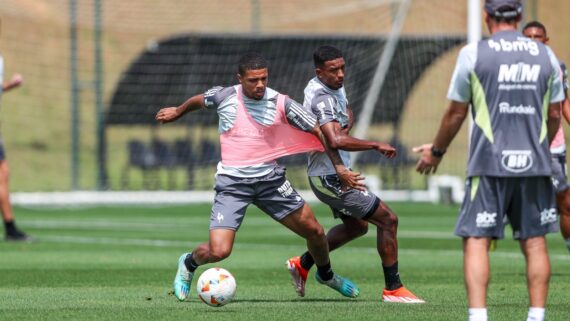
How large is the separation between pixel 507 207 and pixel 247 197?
3.13m

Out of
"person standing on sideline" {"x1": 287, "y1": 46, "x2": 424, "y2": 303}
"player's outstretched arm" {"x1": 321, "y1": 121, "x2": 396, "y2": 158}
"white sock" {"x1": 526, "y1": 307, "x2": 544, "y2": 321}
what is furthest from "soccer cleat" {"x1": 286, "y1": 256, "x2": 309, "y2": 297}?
"white sock" {"x1": 526, "y1": 307, "x2": 544, "y2": 321}

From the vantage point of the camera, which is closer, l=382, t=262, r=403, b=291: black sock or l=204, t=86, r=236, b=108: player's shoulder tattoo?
l=204, t=86, r=236, b=108: player's shoulder tattoo

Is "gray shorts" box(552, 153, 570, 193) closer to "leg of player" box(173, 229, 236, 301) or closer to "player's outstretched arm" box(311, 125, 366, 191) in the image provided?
"player's outstretched arm" box(311, 125, 366, 191)

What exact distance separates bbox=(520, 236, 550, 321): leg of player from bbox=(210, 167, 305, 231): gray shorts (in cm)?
303

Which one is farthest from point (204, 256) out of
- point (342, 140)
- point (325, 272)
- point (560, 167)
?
point (560, 167)

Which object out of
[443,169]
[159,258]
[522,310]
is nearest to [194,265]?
[522,310]

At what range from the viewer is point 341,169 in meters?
11.0

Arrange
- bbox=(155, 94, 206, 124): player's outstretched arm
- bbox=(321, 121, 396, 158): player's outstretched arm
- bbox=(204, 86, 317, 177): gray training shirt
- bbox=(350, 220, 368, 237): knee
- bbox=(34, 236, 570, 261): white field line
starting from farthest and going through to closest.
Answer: bbox=(34, 236, 570, 261): white field line, bbox=(350, 220, 368, 237): knee, bbox=(155, 94, 206, 124): player's outstretched arm, bbox=(204, 86, 317, 177): gray training shirt, bbox=(321, 121, 396, 158): player's outstretched arm

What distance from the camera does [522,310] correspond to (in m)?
10.3

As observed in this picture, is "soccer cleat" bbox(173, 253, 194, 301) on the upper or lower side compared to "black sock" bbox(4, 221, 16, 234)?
upper

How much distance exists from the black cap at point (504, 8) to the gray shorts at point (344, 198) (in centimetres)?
336

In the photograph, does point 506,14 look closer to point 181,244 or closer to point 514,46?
point 514,46

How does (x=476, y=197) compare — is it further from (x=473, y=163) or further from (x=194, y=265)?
(x=194, y=265)

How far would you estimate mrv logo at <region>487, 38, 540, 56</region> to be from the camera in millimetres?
8320
